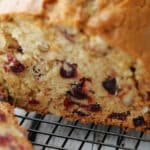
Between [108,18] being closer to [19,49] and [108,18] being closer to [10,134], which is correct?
[19,49]

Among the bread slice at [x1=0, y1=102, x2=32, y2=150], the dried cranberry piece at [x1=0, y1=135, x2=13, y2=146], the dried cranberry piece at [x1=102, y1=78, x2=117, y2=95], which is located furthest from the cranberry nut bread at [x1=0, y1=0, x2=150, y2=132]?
the dried cranberry piece at [x1=0, y1=135, x2=13, y2=146]

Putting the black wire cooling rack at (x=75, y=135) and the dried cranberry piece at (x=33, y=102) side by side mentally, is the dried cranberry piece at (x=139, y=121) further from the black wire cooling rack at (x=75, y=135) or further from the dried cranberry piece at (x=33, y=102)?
the dried cranberry piece at (x=33, y=102)

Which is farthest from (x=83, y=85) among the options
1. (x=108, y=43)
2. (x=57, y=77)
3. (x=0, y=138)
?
(x=0, y=138)

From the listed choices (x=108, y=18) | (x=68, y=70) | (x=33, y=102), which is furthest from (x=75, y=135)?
(x=108, y=18)

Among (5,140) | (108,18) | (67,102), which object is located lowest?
(5,140)

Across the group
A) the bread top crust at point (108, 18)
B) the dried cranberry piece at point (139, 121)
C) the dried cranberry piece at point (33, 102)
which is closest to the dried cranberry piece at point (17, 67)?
the dried cranberry piece at point (33, 102)

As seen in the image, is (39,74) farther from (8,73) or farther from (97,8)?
(97,8)
